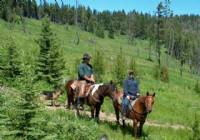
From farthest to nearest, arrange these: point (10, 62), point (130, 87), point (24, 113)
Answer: point (10, 62) → point (130, 87) → point (24, 113)

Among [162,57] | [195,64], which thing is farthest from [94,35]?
[195,64]

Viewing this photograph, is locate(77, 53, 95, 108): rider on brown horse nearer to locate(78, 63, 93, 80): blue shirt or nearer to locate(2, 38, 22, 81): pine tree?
locate(78, 63, 93, 80): blue shirt

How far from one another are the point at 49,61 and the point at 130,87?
627 inches

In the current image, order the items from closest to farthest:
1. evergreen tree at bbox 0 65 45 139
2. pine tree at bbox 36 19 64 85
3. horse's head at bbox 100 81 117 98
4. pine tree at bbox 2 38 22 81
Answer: evergreen tree at bbox 0 65 45 139
horse's head at bbox 100 81 117 98
pine tree at bbox 2 38 22 81
pine tree at bbox 36 19 64 85

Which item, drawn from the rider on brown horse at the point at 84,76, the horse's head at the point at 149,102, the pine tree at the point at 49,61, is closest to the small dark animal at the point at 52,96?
the rider on brown horse at the point at 84,76

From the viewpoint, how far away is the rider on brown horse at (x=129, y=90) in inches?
775

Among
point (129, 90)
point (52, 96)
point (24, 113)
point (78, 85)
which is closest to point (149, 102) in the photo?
point (129, 90)

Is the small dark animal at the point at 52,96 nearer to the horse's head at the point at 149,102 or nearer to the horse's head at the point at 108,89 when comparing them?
the horse's head at the point at 108,89

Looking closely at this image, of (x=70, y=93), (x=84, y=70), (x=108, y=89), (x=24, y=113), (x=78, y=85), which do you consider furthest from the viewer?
(x=70, y=93)

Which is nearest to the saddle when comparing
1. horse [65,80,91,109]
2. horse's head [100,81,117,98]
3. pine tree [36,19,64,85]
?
horse [65,80,91,109]

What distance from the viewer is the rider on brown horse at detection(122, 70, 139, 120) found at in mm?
19688

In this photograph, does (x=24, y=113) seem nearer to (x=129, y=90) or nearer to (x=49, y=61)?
(x=129, y=90)

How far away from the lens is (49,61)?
1367 inches

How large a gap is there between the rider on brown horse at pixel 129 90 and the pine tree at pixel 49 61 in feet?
49.0
